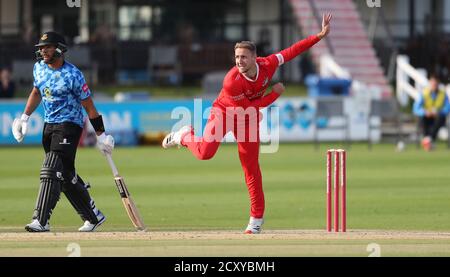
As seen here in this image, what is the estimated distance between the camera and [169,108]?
32906 mm

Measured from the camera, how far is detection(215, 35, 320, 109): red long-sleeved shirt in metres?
14.4

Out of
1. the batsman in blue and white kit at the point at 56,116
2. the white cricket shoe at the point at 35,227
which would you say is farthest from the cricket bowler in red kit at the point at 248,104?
the white cricket shoe at the point at 35,227

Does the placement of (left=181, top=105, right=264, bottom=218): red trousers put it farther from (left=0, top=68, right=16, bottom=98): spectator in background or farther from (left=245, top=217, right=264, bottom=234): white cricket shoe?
(left=0, top=68, right=16, bottom=98): spectator in background

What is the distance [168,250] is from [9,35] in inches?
1194

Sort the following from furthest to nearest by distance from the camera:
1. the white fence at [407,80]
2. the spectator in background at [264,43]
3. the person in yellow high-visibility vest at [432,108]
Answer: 1. the spectator in background at [264,43]
2. the white fence at [407,80]
3. the person in yellow high-visibility vest at [432,108]

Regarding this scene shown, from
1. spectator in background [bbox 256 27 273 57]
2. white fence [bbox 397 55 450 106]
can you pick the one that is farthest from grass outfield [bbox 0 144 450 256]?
spectator in background [bbox 256 27 273 57]

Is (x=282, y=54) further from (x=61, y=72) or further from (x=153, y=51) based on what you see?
(x=153, y=51)

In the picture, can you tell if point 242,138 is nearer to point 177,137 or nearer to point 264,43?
point 177,137

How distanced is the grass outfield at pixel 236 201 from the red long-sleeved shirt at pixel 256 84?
147cm

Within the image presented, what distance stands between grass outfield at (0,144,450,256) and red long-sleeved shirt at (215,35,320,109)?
147cm

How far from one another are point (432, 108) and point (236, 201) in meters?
14.2

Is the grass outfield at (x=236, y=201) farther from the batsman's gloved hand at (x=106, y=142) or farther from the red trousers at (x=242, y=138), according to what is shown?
the batsman's gloved hand at (x=106, y=142)

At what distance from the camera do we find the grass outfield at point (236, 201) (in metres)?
13.2

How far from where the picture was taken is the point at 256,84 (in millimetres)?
14414
